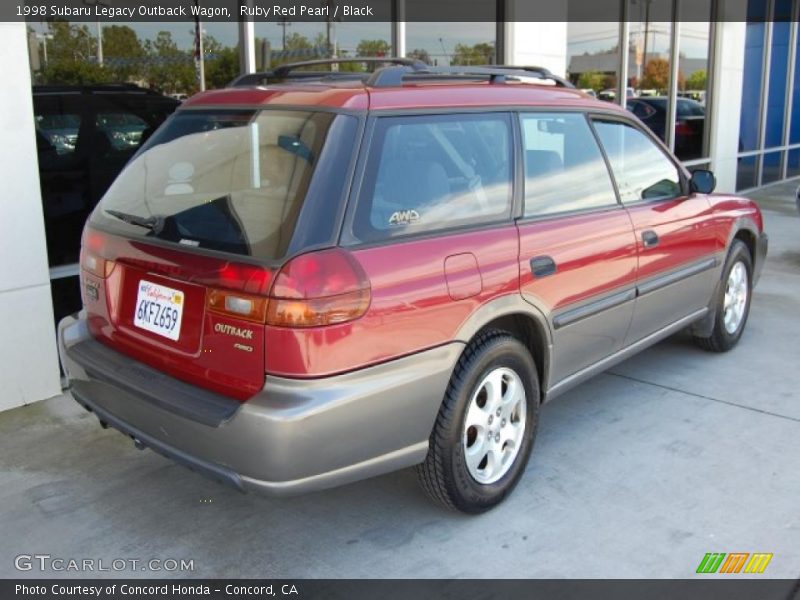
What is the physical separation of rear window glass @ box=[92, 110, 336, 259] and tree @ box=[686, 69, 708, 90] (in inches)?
377

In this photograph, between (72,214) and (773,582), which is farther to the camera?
(72,214)

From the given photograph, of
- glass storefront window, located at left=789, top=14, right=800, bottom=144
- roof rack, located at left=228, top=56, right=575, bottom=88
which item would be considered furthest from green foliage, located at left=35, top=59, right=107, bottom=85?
glass storefront window, located at left=789, top=14, right=800, bottom=144

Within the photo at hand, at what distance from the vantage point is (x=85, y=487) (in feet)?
12.1

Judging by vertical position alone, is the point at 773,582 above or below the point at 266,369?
below

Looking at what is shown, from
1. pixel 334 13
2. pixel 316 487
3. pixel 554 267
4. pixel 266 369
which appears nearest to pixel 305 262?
pixel 266 369

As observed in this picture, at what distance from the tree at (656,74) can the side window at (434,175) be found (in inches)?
312

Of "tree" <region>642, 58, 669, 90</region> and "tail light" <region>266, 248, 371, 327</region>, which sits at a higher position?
"tree" <region>642, 58, 669, 90</region>

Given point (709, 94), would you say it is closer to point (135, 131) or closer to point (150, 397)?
point (135, 131)

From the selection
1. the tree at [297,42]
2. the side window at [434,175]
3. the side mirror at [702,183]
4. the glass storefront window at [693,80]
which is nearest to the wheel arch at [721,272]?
the side mirror at [702,183]

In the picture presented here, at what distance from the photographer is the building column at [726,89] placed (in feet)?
36.8

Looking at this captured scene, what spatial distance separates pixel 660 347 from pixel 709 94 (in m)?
7.19

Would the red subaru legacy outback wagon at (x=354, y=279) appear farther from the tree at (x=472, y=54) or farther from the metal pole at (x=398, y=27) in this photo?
the tree at (x=472, y=54)

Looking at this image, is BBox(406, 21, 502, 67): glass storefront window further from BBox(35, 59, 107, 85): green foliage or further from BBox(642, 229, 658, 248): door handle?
BBox(642, 229, 658, 248): door handle

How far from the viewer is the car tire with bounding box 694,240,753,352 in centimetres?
520
